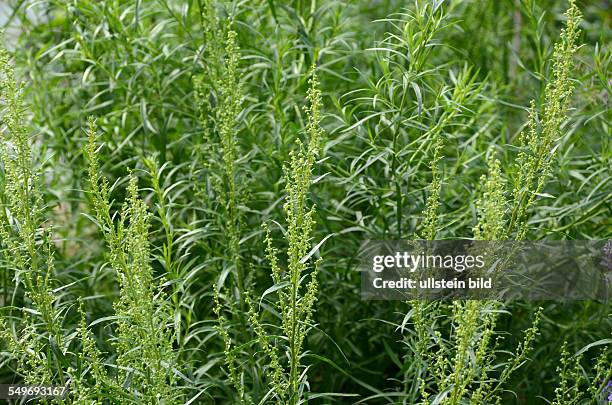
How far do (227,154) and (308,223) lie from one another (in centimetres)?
41

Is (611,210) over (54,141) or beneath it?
beneath

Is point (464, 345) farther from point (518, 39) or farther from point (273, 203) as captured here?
point (518, 39)

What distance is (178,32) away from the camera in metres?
2.61

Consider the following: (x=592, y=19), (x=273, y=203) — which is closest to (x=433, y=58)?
(x=273, y=203)

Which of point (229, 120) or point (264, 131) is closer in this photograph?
point (229, 120)

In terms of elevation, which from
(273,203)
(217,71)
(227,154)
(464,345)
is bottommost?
(464,345)

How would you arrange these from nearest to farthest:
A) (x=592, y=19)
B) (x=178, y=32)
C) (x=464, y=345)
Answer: (x=464, y=345) → (x=178, y=32) → (x=592, y=19)

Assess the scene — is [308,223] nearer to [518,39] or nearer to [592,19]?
[518,39]

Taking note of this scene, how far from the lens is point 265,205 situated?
7.91 feet

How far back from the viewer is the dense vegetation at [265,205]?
163cm

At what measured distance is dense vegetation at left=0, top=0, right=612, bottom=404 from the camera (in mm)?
1629

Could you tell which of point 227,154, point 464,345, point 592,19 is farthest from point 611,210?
point 592,19

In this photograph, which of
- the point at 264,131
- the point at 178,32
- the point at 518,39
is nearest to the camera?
the point at 264,131

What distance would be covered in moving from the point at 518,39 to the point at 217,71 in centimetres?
195
